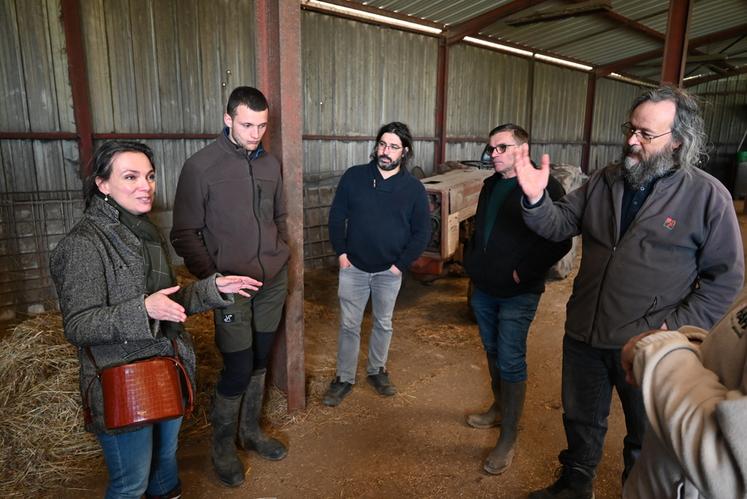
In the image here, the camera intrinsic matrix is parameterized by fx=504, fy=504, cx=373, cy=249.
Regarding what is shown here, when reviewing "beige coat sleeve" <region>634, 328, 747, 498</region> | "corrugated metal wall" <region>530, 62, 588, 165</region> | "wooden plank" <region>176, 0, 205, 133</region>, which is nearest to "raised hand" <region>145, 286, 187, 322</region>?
"beige coat sleeve" <region>634, 328, 747, 498</region>

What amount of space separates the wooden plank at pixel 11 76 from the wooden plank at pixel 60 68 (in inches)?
12.7

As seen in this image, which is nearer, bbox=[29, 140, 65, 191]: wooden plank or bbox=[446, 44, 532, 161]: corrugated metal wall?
bbox=[29, 140, 65, 191]: wooden plank

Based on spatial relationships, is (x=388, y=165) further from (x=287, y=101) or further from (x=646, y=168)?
(x=646, y=168)

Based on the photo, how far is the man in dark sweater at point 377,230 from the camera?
3.37 meters

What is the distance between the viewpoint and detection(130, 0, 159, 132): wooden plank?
620 centimetres

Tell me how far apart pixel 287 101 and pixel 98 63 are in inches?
171

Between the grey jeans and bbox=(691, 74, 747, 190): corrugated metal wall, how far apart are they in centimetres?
1899

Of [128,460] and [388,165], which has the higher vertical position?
[388,165]

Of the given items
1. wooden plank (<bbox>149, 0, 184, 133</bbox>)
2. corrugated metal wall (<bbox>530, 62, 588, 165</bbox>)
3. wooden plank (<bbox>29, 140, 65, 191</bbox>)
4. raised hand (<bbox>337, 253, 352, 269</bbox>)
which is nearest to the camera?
raised hand (<bbox>337, 253, 352, 269</bbox>)

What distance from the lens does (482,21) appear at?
9219 millimetres

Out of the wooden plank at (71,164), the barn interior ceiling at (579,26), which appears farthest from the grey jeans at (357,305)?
the barn interior ceiling at (579,26)

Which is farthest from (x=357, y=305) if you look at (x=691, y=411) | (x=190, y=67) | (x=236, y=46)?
(x=236, y=46)

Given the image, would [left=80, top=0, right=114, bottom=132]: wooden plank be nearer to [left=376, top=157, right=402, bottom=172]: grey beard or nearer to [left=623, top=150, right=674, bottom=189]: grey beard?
[left=376, top=157, right=402, bottom=172]: grey beard

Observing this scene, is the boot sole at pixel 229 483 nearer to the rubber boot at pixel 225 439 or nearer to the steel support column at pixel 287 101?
the rubber boot at pixel 225 439
